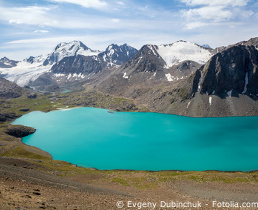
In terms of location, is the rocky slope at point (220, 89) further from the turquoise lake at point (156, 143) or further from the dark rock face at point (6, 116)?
the dark rock face at point (6, 116)

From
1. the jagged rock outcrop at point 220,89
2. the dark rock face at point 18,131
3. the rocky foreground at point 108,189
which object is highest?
the jagged rock outcrop at point 220,89

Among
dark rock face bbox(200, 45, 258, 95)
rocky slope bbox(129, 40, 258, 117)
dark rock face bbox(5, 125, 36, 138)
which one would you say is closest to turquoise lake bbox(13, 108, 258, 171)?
dark rock face bbox(5, 125, 36, 138)

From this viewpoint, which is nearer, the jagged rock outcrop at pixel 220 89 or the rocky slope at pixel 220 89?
the jagged rock outcrop at pixel 220 89

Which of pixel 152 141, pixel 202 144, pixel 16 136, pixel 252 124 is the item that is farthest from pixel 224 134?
pixel 16 136

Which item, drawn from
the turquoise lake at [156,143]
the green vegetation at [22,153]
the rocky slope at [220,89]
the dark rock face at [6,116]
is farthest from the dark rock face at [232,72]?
the dark rock face at [6,116]

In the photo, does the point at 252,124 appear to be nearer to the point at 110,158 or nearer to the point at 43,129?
the point at 110,158

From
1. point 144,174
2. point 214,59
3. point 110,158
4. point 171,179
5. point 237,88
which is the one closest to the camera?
point 171,179

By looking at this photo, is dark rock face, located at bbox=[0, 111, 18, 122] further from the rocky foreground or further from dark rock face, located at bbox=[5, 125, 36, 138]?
the rocky foreground
